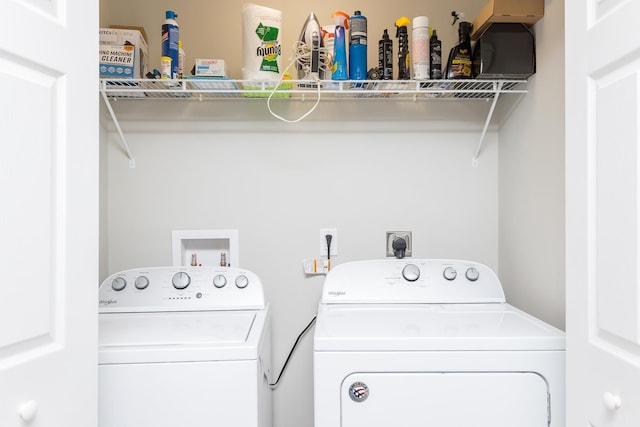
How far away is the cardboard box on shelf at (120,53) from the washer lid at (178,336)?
96 cm

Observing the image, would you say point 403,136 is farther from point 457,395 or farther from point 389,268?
point 457,395

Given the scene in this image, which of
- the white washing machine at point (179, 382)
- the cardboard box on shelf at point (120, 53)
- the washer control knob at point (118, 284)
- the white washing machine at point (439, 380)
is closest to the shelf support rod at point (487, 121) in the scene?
the white washing machine at point (439, 380)

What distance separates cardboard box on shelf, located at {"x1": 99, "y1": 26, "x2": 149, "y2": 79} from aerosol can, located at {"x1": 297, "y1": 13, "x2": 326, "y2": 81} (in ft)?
A: 2.21

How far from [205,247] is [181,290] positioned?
14.0 inches

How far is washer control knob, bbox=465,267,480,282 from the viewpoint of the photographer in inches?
75.8

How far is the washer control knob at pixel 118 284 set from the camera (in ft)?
6.18

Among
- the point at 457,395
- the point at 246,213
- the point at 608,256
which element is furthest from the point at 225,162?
the point at 608,256

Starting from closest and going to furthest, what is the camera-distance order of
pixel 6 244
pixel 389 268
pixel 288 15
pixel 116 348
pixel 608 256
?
pixel 6 244 < pixel 608 256 < pixel 116 348 < pixel 389 268 < pixel 288 15

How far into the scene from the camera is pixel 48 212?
40.4 inches

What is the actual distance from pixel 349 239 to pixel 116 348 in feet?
3.81

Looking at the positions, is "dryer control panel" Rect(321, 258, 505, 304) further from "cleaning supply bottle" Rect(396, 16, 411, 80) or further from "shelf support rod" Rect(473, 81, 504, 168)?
"cleaning supply bottle" Rect(396, 16, 411, 80)

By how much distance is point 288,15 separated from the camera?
2.15 meters

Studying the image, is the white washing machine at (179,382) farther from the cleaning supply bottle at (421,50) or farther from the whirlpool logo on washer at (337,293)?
the cleaning supply bottle at (421,50)

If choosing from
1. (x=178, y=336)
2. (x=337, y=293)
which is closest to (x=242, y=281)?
(x=337, y=293)
